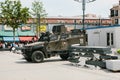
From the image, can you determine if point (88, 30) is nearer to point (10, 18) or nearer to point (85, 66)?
point (10, 18)

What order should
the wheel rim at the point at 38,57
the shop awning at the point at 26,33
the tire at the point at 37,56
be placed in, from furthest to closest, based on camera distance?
the shop awning at the point at 26,33 → the wheel rim at the point at 38,57 → the tire at the point at 37,56

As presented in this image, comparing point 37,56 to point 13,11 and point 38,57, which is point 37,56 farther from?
point 13,11

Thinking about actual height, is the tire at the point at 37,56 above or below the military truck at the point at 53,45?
below

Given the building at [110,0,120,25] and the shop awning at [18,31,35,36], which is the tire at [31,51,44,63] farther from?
the building at [110,0,120,25]

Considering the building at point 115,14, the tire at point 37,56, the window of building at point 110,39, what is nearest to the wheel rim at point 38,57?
the tire at point 37,56

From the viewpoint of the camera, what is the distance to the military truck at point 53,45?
22.6 m

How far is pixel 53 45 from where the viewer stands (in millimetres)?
23297

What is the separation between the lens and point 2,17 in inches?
1957

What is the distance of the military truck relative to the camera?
22625 millimetres

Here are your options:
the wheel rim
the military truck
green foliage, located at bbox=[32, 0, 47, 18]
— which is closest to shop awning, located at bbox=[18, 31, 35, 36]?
green foliage, located at bbox=[32, 0, 47, 18]

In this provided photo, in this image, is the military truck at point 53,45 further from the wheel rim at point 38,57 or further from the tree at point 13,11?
the tree at point 13,11

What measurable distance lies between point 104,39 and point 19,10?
42.0 ft

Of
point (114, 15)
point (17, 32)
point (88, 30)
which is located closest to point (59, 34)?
point (88, 30)

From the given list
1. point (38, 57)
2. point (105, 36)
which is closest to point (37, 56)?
point (38, 57)
